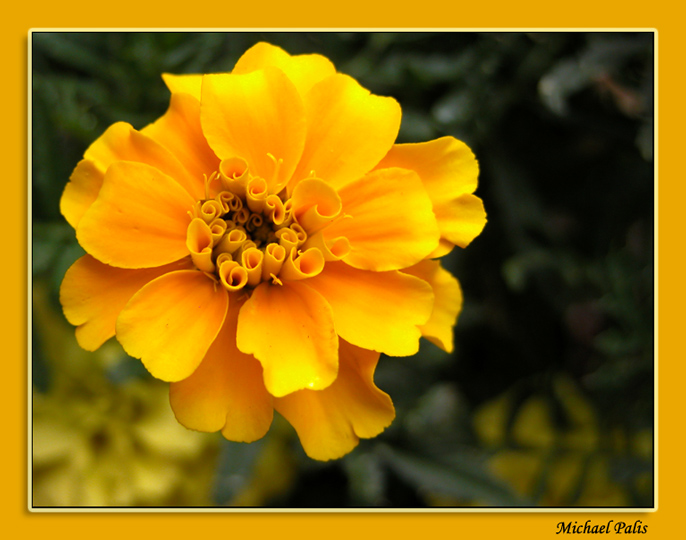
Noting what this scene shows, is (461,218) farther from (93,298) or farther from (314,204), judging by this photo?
(93,298)

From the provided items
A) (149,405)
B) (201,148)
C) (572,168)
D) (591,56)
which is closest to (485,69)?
(591,56)

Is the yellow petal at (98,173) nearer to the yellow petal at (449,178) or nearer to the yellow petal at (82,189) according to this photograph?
the yellow petal at (82,189)

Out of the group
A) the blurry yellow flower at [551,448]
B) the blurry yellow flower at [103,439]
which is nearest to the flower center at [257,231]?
the blurry yellow flower at [103,439]

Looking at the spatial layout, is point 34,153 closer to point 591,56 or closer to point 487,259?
point 487,259

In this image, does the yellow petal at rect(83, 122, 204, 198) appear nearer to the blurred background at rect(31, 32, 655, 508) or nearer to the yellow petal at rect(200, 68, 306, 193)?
the yellow petal at rect(200, 68, 306, 193)

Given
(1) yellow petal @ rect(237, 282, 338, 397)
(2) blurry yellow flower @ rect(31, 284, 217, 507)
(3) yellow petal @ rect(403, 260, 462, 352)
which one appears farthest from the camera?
(2) blurry yellow flower @ rect(31, 284, 217, 507)

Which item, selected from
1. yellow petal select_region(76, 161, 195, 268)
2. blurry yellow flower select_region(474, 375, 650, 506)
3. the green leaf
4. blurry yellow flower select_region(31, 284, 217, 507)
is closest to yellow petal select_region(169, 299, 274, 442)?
yellow petal select_region(76, 161, 195, 268)
